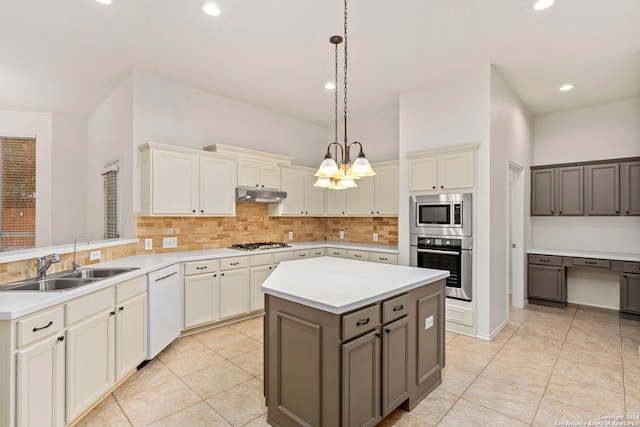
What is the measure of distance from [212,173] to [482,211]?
132 inches

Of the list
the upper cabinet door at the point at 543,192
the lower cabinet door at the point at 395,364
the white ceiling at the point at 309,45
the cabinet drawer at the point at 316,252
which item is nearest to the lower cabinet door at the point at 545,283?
the upper cabinet door at the point at 543,192

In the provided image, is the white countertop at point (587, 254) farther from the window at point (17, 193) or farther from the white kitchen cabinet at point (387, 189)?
the window at point (17, 193)

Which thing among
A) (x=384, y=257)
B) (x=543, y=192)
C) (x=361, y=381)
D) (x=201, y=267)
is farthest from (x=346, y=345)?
(x=543, y=192)

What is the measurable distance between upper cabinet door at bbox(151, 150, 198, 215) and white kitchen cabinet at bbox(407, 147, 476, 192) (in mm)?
2792

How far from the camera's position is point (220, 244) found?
182 inches

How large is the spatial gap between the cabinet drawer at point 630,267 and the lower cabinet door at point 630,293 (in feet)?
0.19

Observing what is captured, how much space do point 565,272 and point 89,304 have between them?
5984 mm

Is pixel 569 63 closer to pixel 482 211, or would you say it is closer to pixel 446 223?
pixel 482 211

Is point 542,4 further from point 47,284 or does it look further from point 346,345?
point 47,284

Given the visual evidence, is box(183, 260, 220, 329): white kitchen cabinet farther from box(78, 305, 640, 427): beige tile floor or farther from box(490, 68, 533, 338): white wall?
box(490, 68, 533, 338): white wall

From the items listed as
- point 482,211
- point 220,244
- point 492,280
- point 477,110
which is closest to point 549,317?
point 492,280

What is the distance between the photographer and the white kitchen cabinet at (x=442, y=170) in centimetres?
372

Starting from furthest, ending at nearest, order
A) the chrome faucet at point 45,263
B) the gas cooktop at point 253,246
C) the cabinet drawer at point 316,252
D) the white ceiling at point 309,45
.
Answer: the cabinet drawer at point 316,252
the gas cooktop at point 253,246
the white ceiling at point 309,45
the chrome faucet at point 45,263

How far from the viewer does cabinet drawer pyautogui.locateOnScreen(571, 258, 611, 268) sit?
14.5ft
